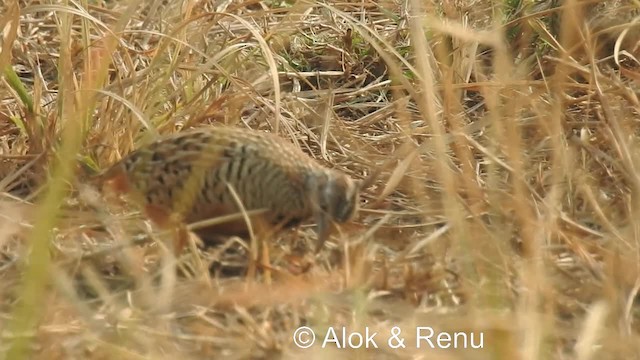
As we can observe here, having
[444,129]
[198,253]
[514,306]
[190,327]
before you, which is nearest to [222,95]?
[444,129]

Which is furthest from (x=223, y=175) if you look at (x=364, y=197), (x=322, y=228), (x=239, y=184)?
(x=364, y=197)

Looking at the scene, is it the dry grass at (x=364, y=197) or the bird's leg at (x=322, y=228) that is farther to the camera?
the bird's leg at (x=322, y=228)

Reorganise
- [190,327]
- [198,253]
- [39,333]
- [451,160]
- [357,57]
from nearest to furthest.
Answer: [39,333] < [190,327] < [198,253] < [451,160] < [357,57]

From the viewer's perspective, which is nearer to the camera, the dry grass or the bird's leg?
the dry grass

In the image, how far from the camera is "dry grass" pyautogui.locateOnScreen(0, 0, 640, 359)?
216 cm

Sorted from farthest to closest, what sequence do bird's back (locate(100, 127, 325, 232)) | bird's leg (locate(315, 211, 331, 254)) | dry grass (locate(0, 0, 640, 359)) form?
bird's back (locate(100, 127, 325, 232)) < bird's leg (locate(315, 211, 331, 254)) < dry grass (locate(0, 0, 640, 359))

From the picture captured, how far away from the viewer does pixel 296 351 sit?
232 cm

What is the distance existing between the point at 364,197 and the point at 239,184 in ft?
1.71

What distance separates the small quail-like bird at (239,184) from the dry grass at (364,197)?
0.27 feet

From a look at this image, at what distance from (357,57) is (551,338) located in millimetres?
2097

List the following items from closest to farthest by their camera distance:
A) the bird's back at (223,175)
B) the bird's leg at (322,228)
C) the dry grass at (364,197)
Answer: the dry grass at (364,197)
the bird's leg at (322,228)
the bird's back at (223,175)

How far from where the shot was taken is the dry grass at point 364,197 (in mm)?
2164

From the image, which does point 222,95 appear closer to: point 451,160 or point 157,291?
point 451,160

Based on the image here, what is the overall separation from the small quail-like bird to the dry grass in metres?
0.08
